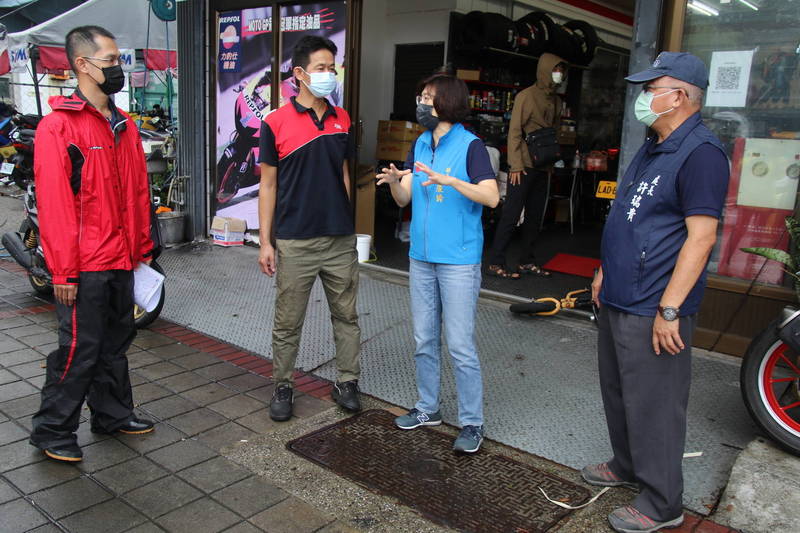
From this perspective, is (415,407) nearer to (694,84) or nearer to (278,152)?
(278,152)

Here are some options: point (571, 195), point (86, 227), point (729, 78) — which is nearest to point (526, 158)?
point (729, 78)

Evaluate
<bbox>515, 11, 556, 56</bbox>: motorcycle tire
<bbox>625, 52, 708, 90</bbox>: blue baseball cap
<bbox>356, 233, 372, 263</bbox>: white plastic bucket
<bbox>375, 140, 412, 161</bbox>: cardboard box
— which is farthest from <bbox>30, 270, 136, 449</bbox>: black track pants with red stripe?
<bbox>515, 11, 556, 56</bbox>: motorcycle tire

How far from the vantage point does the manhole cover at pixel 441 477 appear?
285 cm

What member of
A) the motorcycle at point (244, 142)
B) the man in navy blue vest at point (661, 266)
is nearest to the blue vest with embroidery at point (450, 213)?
the man in navy blue vest at point (661, 266)

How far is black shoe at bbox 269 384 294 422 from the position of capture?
3.67 metres

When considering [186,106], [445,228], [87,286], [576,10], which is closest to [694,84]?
[445,228]

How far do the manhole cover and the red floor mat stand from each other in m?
3.80

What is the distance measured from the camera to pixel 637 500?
2.79 m

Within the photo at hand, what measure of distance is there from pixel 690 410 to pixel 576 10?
10.0 m

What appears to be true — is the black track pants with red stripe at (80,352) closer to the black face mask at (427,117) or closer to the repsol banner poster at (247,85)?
the black face mask at (427,117)

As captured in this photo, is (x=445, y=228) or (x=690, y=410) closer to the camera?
(x=445, y=228)

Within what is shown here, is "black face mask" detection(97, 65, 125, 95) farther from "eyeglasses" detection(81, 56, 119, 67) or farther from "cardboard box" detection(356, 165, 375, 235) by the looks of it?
"cardboard box" detection(356, 165, 375, 235)

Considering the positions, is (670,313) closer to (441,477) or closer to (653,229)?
(653,229)

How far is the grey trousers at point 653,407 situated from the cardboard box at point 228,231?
5.43 m
